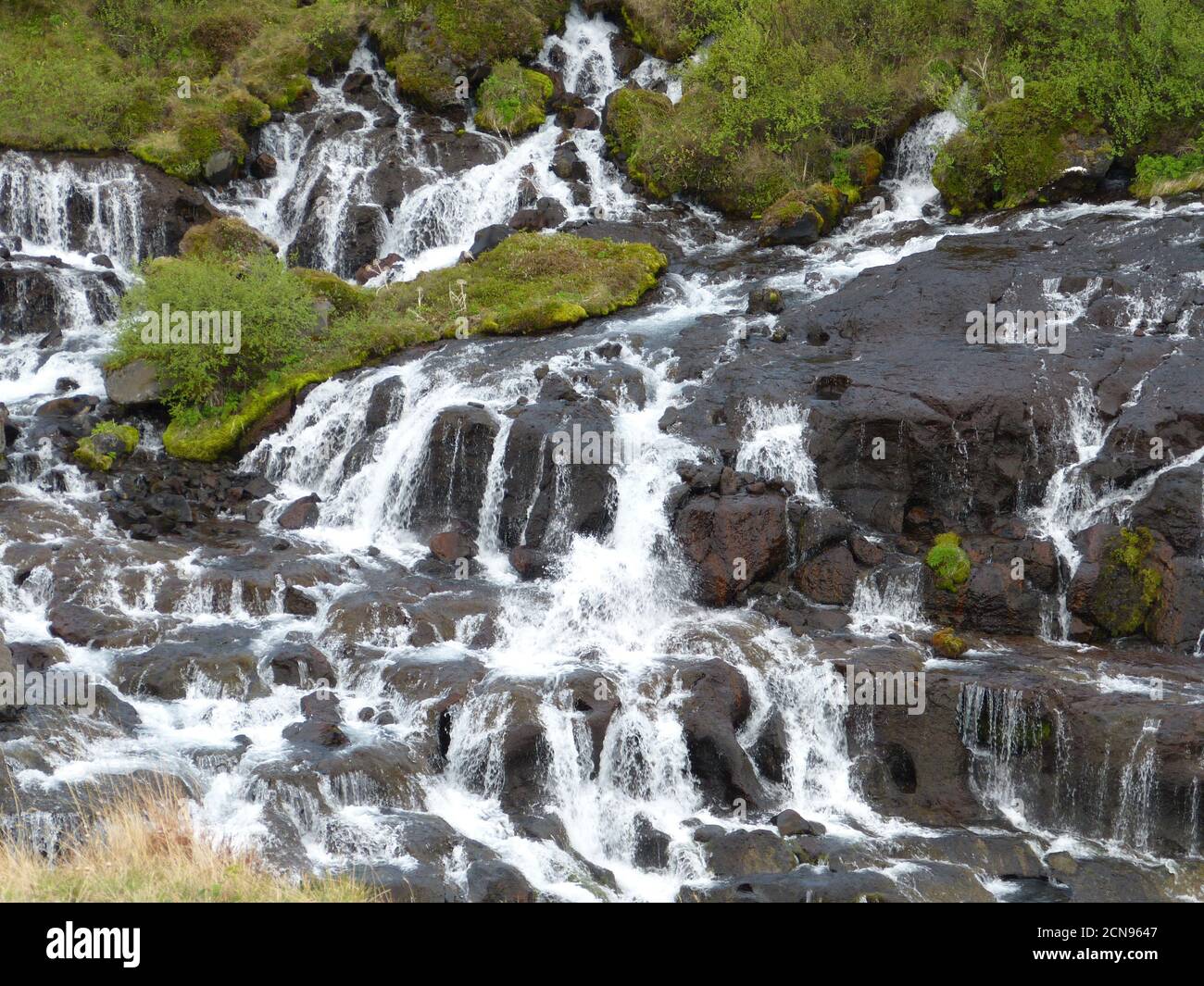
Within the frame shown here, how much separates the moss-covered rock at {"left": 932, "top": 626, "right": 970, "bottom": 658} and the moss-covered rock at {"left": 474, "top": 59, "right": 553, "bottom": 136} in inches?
905

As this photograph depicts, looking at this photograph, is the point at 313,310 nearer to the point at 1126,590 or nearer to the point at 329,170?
the point at 329,170

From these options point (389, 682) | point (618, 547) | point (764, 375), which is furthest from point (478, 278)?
point (389, 682)

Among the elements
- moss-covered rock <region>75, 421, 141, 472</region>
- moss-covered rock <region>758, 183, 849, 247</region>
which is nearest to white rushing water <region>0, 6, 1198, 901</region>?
moss-covered rock <region>75, 421, 141, 472</region>

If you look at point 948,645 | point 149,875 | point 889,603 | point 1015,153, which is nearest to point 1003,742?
point 948,645

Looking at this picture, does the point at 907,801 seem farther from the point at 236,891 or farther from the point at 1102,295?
the point at 1102,295

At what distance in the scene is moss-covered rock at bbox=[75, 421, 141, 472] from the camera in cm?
2272

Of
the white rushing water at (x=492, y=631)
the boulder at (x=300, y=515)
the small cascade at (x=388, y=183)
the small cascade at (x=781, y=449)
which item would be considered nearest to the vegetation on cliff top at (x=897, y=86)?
the small cascade at (x=388, y=183)

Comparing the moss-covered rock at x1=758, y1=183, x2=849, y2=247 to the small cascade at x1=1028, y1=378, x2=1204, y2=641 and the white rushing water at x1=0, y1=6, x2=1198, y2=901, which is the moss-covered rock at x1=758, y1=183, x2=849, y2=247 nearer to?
the white rushing water at x1=0, y1=6, x2=1198, y2=901

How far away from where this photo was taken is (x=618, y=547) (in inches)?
789

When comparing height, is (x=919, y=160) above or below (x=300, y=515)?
above

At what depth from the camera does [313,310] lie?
1027 inches

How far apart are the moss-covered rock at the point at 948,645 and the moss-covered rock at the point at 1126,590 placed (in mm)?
2198

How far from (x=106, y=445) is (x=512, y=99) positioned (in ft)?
59.2
